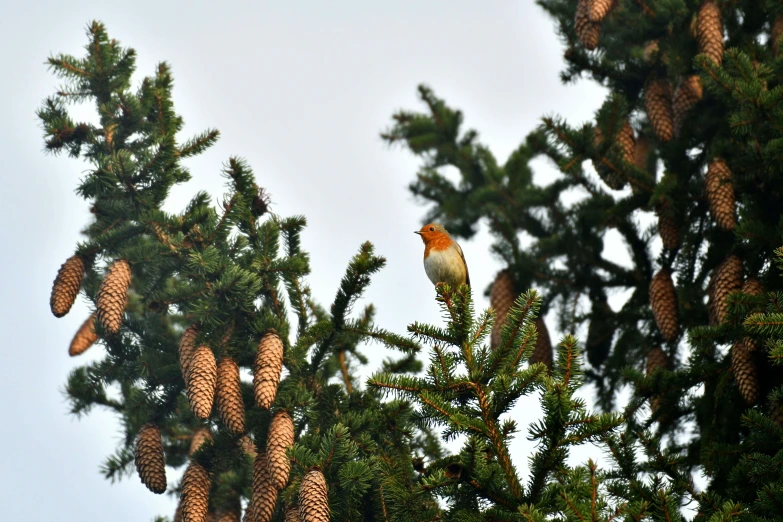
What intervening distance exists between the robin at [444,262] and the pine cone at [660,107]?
1852mm

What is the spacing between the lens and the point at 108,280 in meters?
5.66

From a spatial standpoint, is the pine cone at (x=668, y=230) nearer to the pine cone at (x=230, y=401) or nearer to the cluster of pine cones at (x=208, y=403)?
the cluster of pine cones at (x=208, y=403)

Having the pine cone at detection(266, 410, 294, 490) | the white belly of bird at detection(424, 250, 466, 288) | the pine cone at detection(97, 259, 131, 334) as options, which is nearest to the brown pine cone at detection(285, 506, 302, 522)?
the pine cone at detection(266, 410, 294, 490)

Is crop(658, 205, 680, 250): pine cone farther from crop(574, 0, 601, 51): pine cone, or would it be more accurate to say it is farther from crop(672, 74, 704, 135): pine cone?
crop(574, 0, 601, 51): pine cone

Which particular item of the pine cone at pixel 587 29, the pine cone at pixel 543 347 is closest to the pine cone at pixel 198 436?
the pine cone at pixel 543 347

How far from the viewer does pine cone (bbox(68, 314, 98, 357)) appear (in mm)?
7418

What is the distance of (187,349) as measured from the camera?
5480 mm

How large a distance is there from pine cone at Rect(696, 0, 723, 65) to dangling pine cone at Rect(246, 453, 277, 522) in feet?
14.5

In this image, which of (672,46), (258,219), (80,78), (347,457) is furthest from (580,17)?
(347,457)

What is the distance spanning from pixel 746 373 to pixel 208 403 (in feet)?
10.0

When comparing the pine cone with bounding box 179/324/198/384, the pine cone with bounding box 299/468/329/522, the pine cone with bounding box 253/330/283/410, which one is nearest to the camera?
the pine cone with bounding box 299/468/329/522

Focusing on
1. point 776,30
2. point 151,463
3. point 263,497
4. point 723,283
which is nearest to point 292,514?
point 263,497

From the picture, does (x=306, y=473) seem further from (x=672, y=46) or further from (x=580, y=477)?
(x=672, y=46)

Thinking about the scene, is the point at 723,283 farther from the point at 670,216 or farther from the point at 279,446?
the point at 279,446
